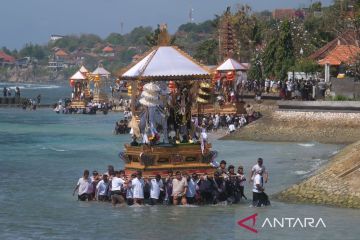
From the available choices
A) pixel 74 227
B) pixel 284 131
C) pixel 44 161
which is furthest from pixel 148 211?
pixel 284 131

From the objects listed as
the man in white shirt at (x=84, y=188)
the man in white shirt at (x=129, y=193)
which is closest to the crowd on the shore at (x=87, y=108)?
the man in white shirt at (x=84, y=188)

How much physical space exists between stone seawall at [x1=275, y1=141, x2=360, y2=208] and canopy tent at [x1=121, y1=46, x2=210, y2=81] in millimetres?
4201

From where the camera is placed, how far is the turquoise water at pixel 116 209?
26.6 meters

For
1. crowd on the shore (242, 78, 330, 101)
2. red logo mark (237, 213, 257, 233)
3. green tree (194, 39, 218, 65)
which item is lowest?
red logo mark (237, 213, 257, 233)

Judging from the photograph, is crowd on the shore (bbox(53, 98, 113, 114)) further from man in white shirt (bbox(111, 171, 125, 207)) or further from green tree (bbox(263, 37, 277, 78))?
man in white shirt (bbox(111, 171, 125, 207))

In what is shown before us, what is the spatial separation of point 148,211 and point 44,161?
19.7 meters

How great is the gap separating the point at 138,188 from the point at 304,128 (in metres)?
26.8

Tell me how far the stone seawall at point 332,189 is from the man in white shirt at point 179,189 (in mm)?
2953

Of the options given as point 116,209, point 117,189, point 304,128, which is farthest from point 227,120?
point 116,209

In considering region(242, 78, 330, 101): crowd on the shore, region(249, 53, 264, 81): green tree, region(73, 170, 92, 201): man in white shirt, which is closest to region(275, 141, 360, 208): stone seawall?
region(73, 170, 92, 201): man in white shirt

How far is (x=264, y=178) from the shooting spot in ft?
95.3

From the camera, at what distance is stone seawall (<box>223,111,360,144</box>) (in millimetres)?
53562

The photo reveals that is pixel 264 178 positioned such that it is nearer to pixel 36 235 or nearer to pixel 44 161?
pixel 36 235

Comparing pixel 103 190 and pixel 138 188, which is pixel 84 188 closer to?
pixel 103 190
